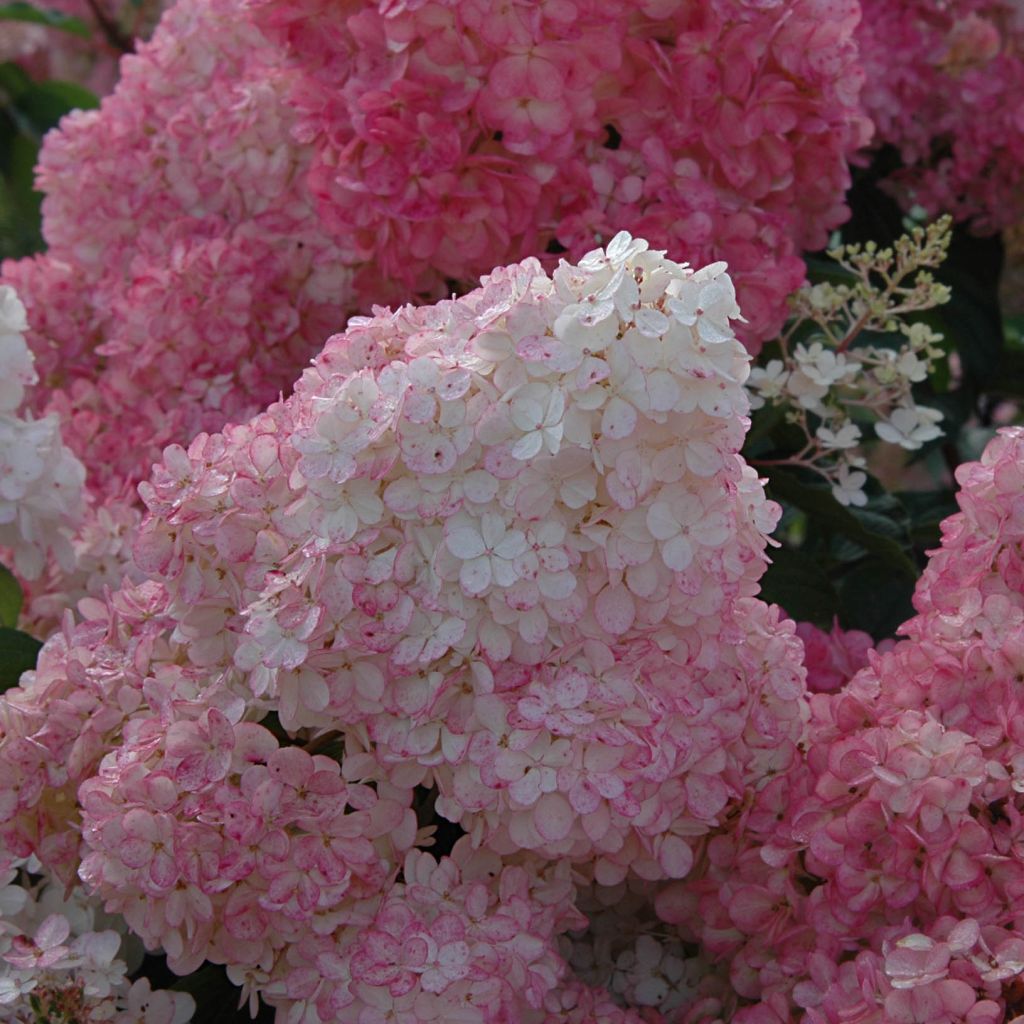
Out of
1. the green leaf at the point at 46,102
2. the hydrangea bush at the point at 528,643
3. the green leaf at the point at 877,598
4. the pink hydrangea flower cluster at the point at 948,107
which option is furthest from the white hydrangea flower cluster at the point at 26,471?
the green leaf at the point at 46,102

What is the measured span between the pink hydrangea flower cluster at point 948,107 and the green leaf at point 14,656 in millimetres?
775

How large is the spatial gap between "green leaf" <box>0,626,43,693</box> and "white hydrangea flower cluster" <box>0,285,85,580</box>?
0.14 ft

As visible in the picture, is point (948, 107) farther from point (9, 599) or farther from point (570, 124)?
point (9, 599)

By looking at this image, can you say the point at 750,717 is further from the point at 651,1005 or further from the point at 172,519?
the point at 172,519

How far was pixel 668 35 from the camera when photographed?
0.87 m

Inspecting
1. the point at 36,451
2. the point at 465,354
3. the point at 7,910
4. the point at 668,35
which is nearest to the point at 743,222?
the point at 668,35

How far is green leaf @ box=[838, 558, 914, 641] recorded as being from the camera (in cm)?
103

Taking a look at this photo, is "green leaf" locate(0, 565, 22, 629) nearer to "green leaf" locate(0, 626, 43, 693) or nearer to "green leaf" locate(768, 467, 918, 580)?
"green leaf" locate(0, 626, 43, 693)

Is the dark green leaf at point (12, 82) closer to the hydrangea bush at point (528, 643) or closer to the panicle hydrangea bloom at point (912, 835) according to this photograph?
the hydrangea bush at point (528, 643)

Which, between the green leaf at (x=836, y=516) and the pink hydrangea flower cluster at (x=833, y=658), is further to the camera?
the green leaf at (x=836, y=516)

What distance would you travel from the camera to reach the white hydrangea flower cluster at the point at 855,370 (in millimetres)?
867

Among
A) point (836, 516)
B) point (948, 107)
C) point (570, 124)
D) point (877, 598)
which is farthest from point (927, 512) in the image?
point (570, 124)

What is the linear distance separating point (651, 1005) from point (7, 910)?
32 cm

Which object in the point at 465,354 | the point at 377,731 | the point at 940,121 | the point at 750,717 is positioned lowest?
the point at 940,121
